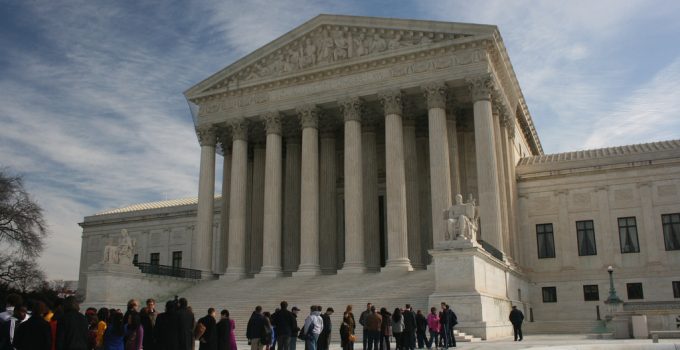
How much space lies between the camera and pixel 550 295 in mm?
42188

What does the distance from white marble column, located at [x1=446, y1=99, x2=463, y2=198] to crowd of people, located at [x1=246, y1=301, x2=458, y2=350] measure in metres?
19.0

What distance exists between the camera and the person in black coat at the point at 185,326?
1111 cm

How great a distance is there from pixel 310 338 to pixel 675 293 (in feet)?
103

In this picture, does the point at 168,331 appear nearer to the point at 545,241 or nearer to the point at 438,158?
the point at 438,158

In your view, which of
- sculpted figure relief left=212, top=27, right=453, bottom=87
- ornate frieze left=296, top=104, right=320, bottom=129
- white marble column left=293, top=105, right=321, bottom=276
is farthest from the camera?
ornate frieze left=296, top=104, right=320, bottom=129

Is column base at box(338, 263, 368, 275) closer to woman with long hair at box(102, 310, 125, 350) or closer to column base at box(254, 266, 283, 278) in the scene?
column base at box(254, 266, 283, 278)

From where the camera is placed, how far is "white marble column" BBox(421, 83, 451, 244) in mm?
36219

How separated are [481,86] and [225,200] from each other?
21.6 meters

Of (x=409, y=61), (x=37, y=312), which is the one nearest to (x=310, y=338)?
(x=37, y=312)

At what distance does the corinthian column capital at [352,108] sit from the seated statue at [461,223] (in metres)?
13.6

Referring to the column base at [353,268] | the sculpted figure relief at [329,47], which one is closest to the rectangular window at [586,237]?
the column base at [353,268]

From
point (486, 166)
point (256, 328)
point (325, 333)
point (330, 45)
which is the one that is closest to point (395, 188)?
point (486, 166)

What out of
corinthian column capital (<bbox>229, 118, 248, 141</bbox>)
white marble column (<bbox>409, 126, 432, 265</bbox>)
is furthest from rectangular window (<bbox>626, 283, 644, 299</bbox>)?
corinthian column capital (<bbox>229, 118, 248, 141</bbox>)

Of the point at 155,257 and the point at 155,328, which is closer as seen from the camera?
the point at 155,328
